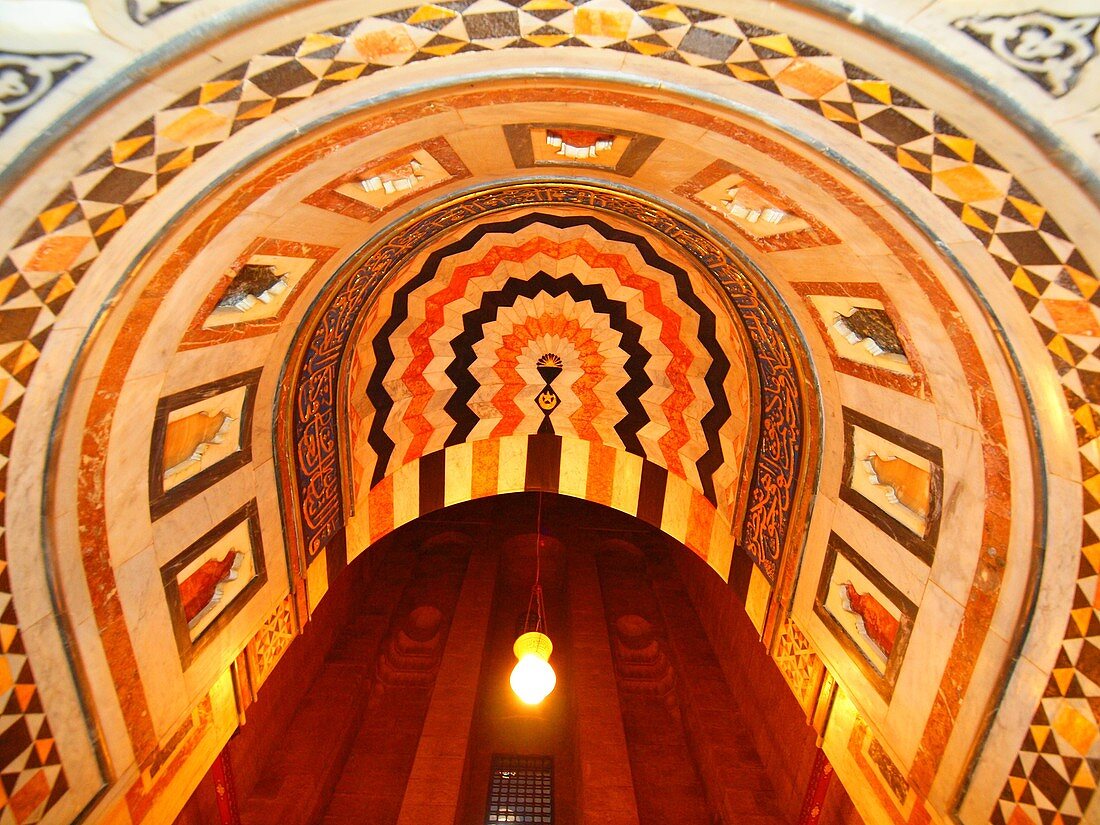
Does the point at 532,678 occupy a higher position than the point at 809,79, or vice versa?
the point at 809,79

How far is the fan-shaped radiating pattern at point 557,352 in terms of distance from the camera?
14.4 ft

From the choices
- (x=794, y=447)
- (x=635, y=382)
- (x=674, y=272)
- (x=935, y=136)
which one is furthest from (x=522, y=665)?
(x=935, y=136)

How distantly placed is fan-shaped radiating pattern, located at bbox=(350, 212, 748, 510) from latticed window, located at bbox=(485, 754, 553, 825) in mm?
3972

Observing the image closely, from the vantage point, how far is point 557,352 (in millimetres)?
5086

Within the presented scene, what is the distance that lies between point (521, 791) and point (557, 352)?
15.7 ft

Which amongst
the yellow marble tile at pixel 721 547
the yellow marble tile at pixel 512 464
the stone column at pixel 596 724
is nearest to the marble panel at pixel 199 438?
the yellow marble tile at pixel 512 464

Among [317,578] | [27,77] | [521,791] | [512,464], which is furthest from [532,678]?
[27,77]

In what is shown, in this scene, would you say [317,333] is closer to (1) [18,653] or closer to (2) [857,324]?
(1) [18,653]

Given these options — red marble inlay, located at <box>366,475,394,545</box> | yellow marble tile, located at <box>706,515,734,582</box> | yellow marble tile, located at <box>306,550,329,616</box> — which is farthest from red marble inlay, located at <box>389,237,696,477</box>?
yellow marble tile, located at <box>306,550,329,616</box>

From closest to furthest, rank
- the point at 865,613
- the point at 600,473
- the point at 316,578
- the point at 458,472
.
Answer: the point at 865,613 → the point at 316,578 → the point at 458,472 → the point at 600,473

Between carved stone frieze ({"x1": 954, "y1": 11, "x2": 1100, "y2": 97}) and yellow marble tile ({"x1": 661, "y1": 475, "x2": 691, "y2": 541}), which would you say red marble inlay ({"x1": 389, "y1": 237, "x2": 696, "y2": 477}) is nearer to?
yellow marble tile ({"x1": 661, "y1": 475, "x2": 691, "y2": 541})

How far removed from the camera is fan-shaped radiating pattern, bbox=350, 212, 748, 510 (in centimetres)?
439

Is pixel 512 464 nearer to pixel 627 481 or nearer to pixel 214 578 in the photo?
pixel 627 481

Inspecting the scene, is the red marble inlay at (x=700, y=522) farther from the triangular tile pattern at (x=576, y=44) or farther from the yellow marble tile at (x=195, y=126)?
the yellow marble tile at (x=195, y=126)
